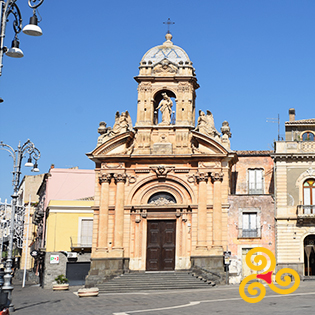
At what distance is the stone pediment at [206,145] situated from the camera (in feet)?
118

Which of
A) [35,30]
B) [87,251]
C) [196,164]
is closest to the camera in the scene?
[35,30]

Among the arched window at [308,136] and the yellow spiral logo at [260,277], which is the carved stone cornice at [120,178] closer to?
the yellow spiral logo at [260,277]

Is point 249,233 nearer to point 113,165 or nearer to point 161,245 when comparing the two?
point 161,245

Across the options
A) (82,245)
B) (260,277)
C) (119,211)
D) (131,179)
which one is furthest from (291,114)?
(260,277)

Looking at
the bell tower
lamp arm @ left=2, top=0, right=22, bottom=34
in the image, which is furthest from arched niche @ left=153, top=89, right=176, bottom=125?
lamp arm @ left=2, top=0, right=22, bottom=34

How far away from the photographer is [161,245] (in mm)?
Result: 36094

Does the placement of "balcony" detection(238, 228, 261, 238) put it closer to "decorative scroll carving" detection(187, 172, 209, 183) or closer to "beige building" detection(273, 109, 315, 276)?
"beige building" detection(273, 109, 315, 276)

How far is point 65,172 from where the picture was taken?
50.7m

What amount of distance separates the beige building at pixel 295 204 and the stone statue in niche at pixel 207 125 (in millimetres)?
4500

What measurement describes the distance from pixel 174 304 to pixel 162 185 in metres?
13.9

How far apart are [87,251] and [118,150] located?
9.12 m

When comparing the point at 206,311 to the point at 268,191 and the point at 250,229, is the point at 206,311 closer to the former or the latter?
the point at 250,229

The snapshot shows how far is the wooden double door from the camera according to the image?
3569 centimetres

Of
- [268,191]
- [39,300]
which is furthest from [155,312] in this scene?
[268,191]
